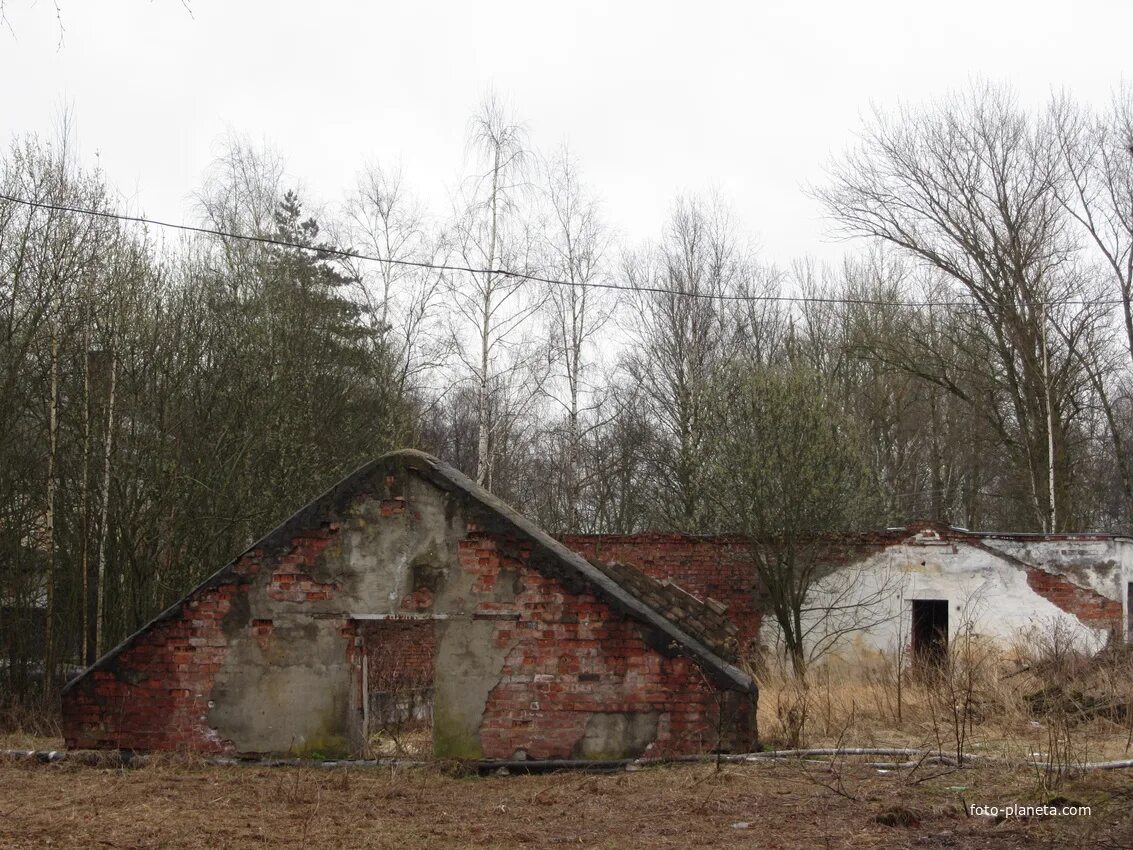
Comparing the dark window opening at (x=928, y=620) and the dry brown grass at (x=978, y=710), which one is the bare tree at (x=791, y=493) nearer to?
the dark window opening at (x=928, y=620)

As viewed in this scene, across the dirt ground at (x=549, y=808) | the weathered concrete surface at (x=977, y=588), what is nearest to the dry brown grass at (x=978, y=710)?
the dirt ground at (x=549, y=808)

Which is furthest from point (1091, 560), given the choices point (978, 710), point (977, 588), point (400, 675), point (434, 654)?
point (434, 654)

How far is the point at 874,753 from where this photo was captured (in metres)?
9.55

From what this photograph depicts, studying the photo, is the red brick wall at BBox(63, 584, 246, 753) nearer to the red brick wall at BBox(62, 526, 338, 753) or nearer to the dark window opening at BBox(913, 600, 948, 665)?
the red brick wall at BBox(62, 526, 338, 753)

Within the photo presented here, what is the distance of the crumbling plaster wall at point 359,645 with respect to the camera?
9.60 metres

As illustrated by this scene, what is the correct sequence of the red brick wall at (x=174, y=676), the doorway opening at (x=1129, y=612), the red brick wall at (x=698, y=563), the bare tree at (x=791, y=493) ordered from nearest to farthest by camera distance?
the red brick wall at (x=174, y=676)
the bare tree at (x=791, y=493)
the doorway opening at (x=1129, y=612)
the red brick wall at (x=698, y=563)

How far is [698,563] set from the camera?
19.5 metres

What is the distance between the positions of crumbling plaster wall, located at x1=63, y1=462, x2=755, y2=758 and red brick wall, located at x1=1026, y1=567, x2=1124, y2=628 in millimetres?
10947

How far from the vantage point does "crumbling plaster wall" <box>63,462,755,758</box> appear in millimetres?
9602

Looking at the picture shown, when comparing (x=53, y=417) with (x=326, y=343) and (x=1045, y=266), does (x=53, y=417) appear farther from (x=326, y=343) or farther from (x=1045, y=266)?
(x=1045, y=266)

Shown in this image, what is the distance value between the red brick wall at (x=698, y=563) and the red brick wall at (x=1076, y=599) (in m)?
4.44

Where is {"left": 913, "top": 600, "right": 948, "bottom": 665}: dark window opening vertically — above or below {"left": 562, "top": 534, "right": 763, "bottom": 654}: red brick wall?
below

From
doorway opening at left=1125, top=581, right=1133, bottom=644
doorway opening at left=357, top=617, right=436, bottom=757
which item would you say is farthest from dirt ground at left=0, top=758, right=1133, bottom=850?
doorway opening at left=1125, top=581, right=1133, bottom=644

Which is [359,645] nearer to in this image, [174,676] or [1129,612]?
[174,676]
